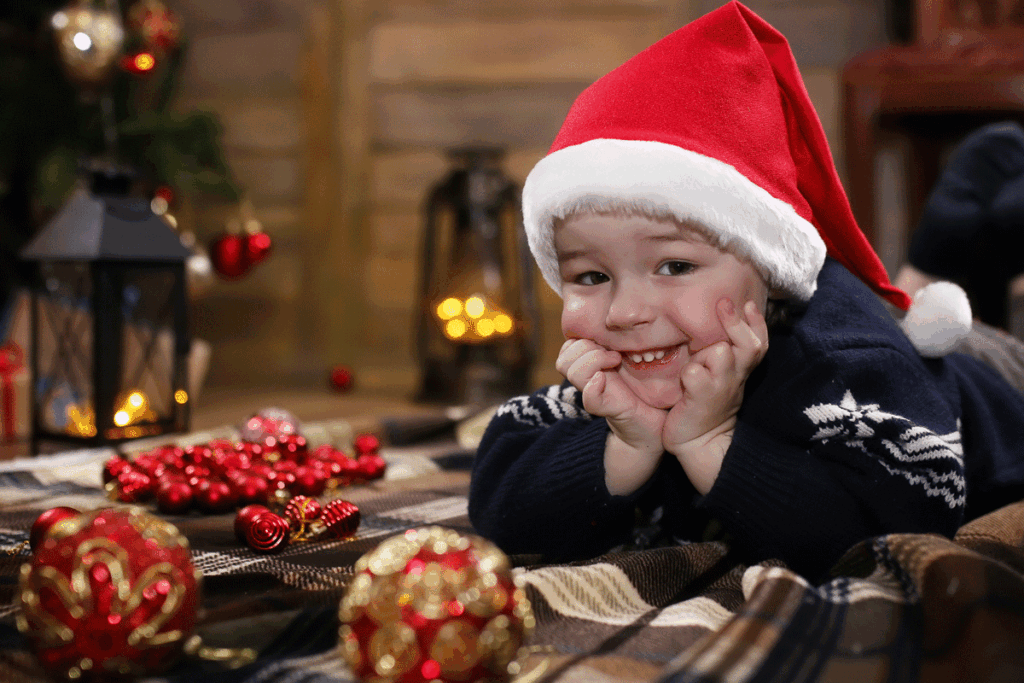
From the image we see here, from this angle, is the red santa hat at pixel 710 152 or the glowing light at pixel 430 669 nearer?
the glowing light at pixel 430 669

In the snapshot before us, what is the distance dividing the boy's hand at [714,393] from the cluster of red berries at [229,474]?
486 mm

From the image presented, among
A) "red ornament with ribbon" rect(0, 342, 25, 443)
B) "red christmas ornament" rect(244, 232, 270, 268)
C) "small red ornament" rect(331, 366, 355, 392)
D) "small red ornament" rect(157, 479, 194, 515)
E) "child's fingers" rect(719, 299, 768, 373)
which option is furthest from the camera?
"small red ornament" rect(331, 366, 355, 392)

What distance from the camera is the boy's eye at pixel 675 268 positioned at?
69 centimetres

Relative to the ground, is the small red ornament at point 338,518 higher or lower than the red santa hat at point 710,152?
lower

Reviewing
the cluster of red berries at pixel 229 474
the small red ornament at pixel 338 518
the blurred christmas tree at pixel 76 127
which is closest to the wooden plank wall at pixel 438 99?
the blurred christmas tree at pixel 76 127

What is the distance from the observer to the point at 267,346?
2.63 meters

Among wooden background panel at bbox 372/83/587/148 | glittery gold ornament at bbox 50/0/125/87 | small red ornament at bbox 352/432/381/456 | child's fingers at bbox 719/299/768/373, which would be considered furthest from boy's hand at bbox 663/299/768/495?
wooden background panel at bbox 372/83/587/148

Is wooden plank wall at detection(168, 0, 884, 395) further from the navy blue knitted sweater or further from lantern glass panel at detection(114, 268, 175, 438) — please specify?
the navy blue knitted sweater

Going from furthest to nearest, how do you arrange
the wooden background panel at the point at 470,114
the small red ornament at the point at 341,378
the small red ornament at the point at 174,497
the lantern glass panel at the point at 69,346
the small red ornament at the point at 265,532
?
the wooden background panel at the point at 470,114, the small red ornament at the point at 341,378, the lantern glass panel at the point at 69,346, the small red ornament at the point at 174,497, the small red ornament at the point at 265,532

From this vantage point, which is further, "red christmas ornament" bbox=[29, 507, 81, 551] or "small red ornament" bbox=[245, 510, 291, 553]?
"small red ornament" bbox=[245, 510, 291, 553]

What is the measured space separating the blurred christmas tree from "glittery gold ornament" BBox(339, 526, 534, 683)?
1.49 m

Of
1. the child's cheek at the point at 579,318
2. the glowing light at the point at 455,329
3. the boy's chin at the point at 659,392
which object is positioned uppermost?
the child's cheek at the point at 579,318

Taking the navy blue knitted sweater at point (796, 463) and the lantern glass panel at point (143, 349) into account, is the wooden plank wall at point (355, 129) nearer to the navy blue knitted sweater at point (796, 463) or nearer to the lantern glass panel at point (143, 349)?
the lantern glass panel at point (143, 349)

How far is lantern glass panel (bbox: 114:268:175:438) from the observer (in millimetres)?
1244
